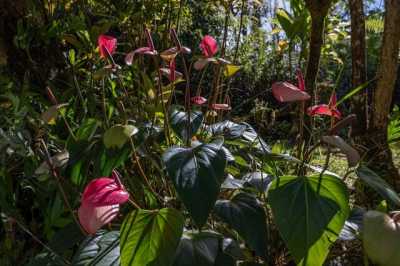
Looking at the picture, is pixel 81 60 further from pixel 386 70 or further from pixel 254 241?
pixel 254 241

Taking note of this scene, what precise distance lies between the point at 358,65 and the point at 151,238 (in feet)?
5.91

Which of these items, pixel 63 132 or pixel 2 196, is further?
pixel 63 132

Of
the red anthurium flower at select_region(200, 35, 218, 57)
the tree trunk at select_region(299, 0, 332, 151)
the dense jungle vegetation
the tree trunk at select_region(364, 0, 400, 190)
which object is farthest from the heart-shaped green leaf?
the tree trunk at select_region(364, 0, 400, 190)

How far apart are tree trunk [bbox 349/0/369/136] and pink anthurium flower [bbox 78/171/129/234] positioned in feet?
5.49

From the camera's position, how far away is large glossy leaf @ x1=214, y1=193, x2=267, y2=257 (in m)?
0.92

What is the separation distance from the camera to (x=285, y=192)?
879mm

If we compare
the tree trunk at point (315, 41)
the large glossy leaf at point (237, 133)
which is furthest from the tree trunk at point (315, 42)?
the large glossy leaf at point (237, 133)

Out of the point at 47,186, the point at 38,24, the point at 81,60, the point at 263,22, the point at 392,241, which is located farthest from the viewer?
the point at 263,22

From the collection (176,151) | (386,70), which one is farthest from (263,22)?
(176,151)

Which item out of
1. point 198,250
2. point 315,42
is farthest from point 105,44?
→ point 315,42

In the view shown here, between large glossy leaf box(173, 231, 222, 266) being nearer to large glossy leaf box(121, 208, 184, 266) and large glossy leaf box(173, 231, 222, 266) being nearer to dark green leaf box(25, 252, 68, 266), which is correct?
large glossy leaf box(121, 208, 184, 266)

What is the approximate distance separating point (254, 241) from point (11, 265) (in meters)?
0.81

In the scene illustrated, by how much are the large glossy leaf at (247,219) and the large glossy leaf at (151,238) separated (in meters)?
0.12

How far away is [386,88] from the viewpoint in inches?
90.4
